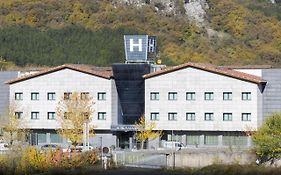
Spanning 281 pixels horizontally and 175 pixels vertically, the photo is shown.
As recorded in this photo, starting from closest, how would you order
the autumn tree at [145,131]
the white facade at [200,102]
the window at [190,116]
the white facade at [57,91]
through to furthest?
the white facade at [200,102] → the autumn tree at [145,131] → the window at [190,116] → the white facade at [57,91]

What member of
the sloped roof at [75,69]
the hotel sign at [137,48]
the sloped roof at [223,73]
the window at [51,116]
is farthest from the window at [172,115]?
the window at [51,116]

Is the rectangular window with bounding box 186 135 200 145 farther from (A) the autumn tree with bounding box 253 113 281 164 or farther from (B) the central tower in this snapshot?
(A) the autumn tree with bounding box 253 113 281 164

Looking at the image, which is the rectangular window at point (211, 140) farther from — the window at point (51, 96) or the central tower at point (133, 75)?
the window at point (51, 96)

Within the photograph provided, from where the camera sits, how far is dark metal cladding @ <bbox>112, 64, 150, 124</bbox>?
71.2 m

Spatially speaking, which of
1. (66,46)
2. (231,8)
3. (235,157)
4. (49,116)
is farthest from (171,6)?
(235,157)

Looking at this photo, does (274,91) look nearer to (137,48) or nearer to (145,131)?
(145,131)

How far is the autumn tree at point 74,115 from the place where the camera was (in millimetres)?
66125

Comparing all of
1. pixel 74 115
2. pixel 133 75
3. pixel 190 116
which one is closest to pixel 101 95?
pixel 133 75

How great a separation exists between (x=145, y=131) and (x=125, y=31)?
63.3 meters

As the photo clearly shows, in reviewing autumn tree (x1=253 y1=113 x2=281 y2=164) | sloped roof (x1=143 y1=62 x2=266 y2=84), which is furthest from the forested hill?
autumn tree (x1=253 y1=113 x2=281 y2=164)

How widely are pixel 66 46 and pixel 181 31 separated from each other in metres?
27.2

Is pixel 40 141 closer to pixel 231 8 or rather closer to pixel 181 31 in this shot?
pixel 181 31

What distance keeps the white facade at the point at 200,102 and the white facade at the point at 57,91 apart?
378cm

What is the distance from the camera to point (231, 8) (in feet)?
516
